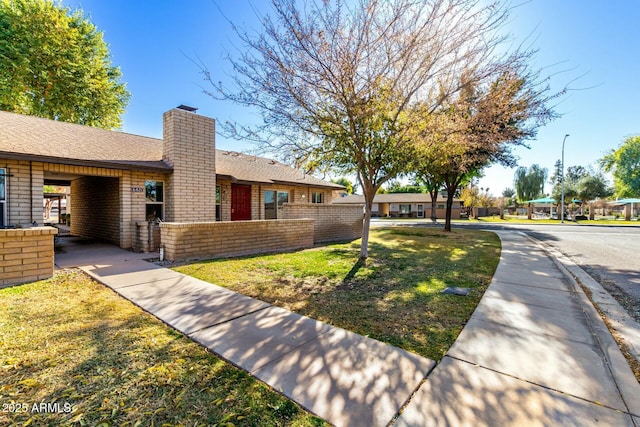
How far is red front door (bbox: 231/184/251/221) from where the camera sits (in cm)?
1294

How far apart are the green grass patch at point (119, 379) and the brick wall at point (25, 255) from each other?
202 cm

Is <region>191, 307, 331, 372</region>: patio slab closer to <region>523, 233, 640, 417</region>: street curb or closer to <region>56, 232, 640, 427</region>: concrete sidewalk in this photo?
<region>56, 232, 640, 427</region>: concrete sidewalk

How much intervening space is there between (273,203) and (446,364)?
12793 millimetres

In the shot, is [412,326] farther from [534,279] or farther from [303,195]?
[303,195]

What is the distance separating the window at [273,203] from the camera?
1450cm

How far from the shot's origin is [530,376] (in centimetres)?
258

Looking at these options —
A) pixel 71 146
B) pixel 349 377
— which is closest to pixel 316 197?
pixel 71 146

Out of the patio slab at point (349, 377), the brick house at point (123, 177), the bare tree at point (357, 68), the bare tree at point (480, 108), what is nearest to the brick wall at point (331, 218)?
the brick house at point (123, 177)

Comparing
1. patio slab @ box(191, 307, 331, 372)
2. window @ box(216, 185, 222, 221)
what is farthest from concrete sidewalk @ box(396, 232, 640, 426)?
window @ box(216, 185, 222, 221)

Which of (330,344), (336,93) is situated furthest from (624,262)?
(330,344)

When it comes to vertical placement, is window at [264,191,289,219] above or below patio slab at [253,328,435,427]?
above

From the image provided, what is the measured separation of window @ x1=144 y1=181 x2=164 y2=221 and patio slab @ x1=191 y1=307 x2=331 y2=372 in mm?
8040

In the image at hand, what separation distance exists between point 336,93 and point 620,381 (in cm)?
673

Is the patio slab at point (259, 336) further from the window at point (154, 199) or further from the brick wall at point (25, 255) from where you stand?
the window at point (154, 199)
